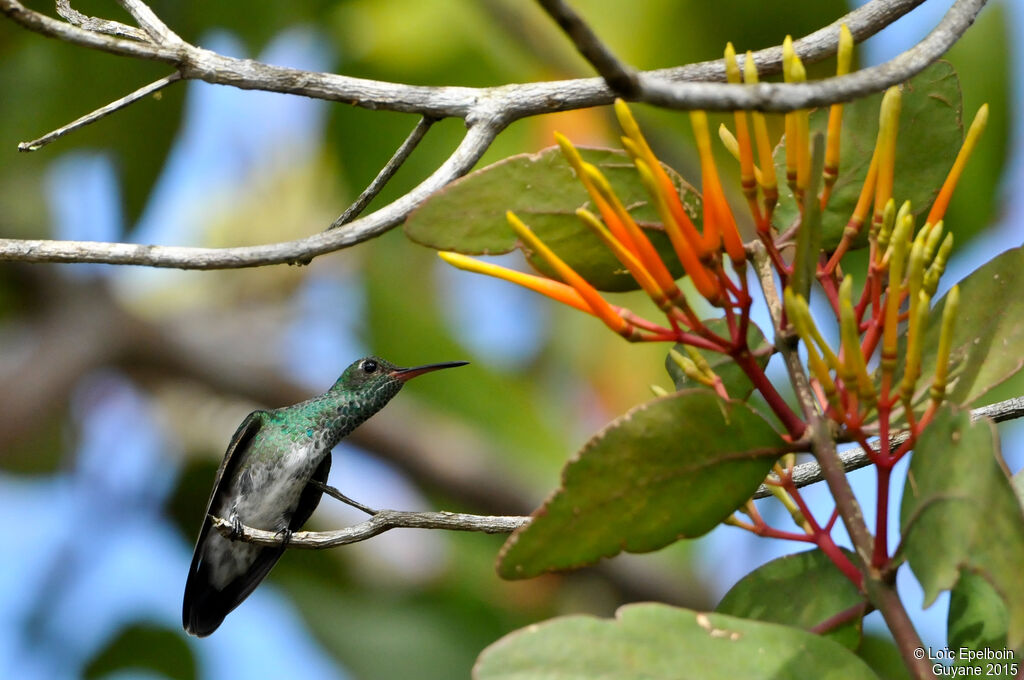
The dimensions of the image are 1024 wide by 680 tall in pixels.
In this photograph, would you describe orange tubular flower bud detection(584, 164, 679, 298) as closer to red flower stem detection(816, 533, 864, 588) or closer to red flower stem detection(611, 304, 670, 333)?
red flower stem detection(611, 304, 670, 333)

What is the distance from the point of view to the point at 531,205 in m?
1.16

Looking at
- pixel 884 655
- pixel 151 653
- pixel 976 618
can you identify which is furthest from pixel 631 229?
pixel 151 653

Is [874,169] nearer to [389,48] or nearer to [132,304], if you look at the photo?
[389,48]

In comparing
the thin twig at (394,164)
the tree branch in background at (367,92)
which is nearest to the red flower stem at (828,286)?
the tree branch in background at (367,92)

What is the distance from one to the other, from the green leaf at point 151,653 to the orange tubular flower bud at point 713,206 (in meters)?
3.63

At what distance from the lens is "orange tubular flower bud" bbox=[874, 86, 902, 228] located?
102 cm

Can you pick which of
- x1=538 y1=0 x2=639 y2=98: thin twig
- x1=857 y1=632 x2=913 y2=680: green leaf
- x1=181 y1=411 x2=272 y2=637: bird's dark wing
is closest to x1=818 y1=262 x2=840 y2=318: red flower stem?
x1=538 y1=0 x2=639 y2=98: thin twig

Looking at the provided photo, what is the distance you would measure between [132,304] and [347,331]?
95cm

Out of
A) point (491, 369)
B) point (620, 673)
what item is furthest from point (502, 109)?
point (491, 369)

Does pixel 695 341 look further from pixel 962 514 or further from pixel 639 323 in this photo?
pixel 962 514

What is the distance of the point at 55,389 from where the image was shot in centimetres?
429

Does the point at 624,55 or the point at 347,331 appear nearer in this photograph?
the point at 624,55

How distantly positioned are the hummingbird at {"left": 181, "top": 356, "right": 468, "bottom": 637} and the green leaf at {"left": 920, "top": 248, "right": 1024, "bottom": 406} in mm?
1757

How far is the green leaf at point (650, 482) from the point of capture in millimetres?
1003
